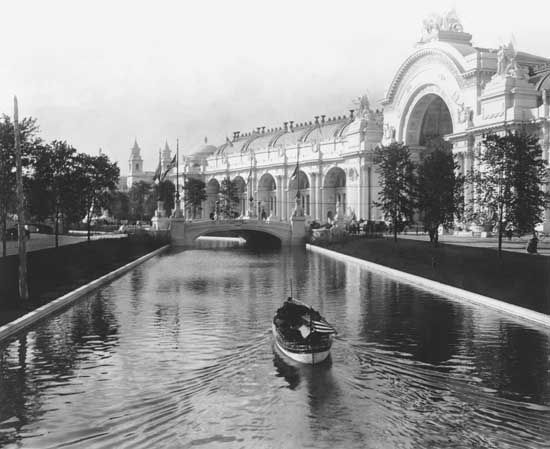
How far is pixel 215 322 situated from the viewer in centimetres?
2970

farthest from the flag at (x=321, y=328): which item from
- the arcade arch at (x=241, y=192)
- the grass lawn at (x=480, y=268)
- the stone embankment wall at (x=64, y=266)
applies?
the arcade arch at (x=241, y=192)

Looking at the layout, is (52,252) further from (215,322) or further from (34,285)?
(215,322)

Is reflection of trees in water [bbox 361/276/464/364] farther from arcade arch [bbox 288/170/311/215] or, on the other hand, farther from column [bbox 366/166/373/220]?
arcade arch [bbox 288/170/311/215]

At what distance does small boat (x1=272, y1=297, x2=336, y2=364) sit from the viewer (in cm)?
2216

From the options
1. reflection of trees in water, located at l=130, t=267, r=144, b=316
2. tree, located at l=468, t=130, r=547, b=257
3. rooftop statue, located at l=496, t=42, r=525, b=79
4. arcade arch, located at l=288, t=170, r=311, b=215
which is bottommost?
reflection of trees in water, located at l=130, t=267, r=144, b=316

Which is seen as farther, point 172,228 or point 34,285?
point 172,228

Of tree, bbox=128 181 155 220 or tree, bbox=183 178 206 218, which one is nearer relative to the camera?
tree, bbox=183 178 206 218

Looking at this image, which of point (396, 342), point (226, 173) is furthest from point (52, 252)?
point (226, 173)

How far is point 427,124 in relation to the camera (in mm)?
93125

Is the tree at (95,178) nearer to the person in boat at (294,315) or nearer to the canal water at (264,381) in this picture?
the canal water at (264,381)

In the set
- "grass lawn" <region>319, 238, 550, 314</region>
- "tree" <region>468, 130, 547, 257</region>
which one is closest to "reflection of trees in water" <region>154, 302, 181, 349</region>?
"grass lawn" <region>319, 238, 550, 314</region>

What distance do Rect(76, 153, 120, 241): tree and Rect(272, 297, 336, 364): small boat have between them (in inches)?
1742

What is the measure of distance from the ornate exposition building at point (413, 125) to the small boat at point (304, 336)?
35826 mm

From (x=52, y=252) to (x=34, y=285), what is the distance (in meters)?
20.8
